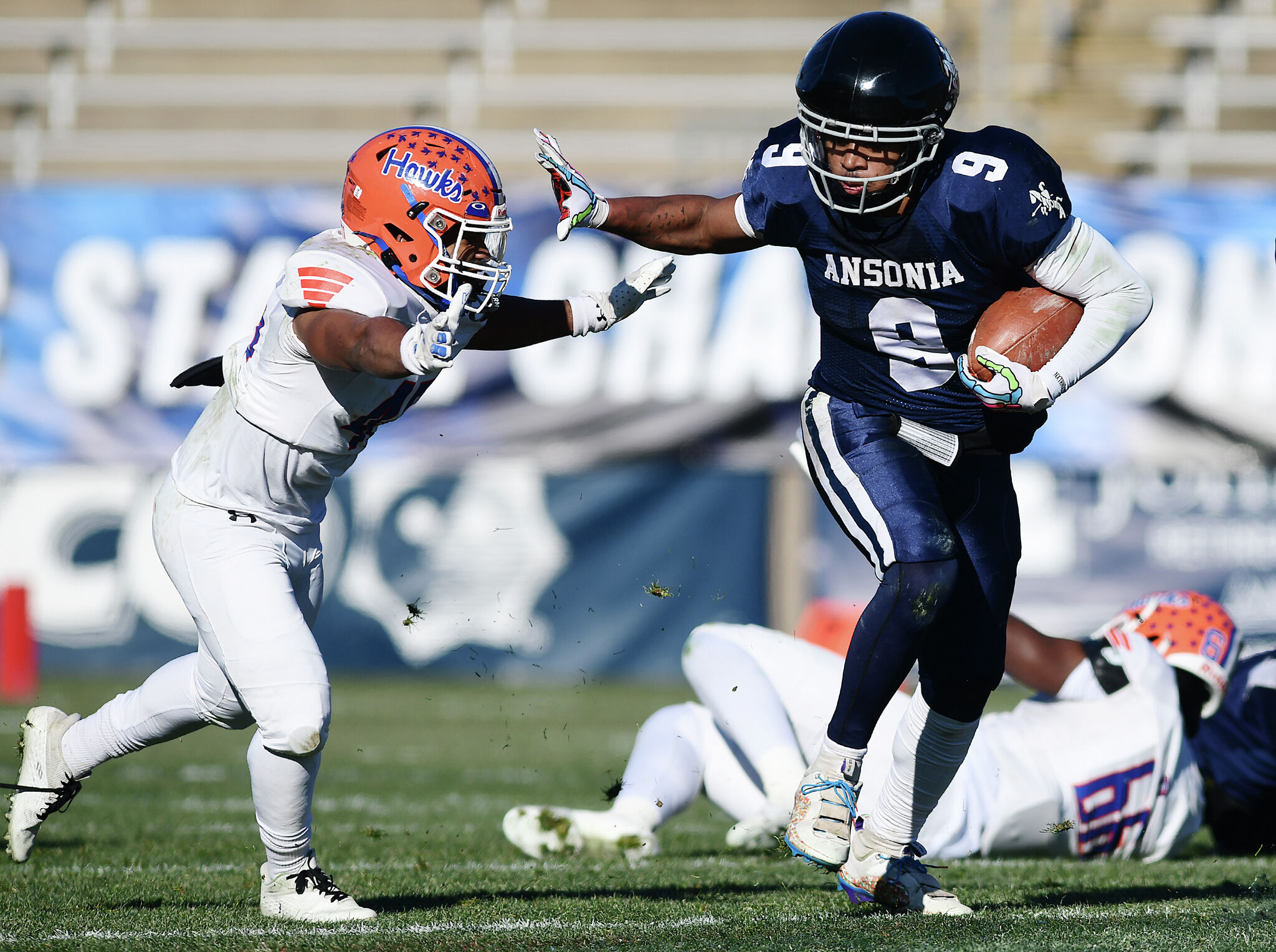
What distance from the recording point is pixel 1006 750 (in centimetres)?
440

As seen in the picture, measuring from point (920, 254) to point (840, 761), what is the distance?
115 cm

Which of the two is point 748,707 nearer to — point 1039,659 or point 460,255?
point 1039,659

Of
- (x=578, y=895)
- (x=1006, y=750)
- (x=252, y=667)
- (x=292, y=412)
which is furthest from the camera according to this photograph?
(x=1006, y=750)

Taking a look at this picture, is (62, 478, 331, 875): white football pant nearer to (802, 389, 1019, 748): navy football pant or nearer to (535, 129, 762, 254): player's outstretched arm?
(535, 129, 762, 254): player's outstretched arm

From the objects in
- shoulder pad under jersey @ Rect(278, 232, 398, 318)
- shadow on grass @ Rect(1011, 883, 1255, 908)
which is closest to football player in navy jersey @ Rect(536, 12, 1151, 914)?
shadow on grass @ Rect(1011, 883, 1255, 908)

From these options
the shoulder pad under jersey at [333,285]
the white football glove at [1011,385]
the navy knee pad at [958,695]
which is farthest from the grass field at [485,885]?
the shoulder pad under jersey at [333,285]

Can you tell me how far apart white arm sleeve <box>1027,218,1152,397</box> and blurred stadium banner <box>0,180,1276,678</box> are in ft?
23.6

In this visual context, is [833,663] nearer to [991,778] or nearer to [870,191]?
[991,778]

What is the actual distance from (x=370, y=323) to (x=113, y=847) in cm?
223

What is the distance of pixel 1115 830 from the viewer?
4449 millimetres

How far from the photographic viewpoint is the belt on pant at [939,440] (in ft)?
11.4

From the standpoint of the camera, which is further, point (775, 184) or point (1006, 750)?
point (1006, 750)

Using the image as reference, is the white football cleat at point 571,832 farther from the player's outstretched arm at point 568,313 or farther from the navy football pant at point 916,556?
the player's outstretched arm at point 568,313

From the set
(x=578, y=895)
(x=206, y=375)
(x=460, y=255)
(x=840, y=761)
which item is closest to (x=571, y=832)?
(x=578, y=895)
